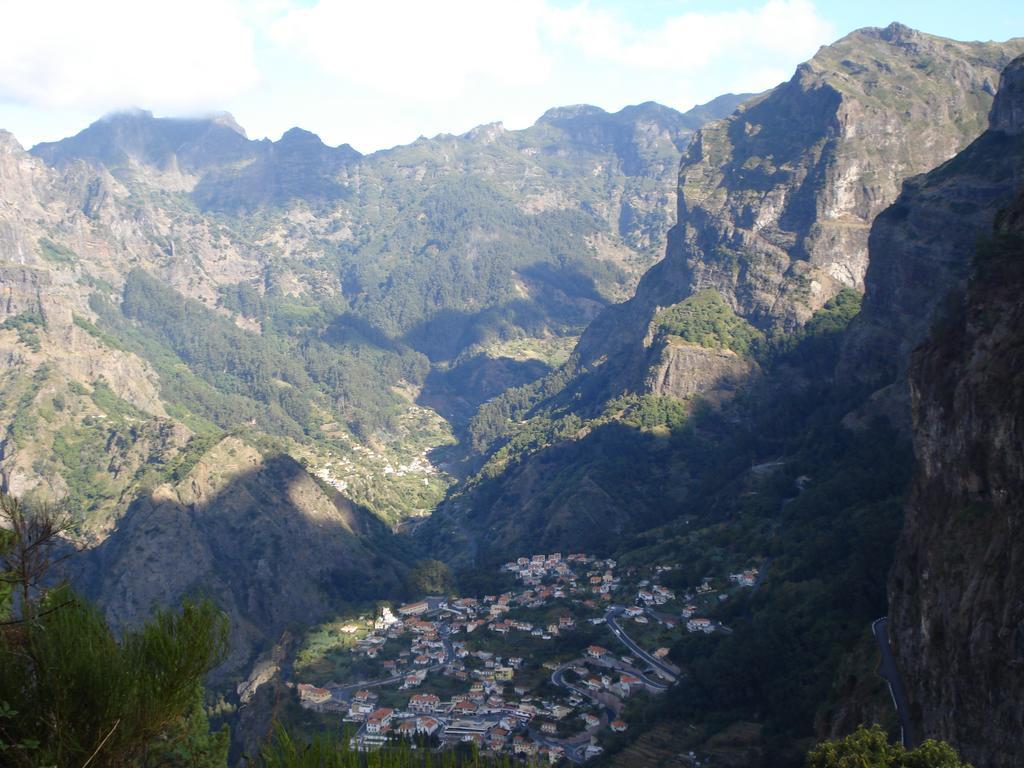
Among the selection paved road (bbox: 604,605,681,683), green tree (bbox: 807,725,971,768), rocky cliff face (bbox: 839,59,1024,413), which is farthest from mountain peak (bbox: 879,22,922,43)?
green tree (bbox: 807,725,971,768)

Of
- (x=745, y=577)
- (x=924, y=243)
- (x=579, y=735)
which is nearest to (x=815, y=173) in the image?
(x=924, y=243)

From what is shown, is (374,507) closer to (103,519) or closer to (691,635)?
(103,519)

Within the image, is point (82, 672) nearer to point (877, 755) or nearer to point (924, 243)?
point (877, 755)

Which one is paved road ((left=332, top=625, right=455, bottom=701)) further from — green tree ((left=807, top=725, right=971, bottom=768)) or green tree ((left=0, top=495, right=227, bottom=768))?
green tree ((left=0, top=495, right=227, bottom=768))

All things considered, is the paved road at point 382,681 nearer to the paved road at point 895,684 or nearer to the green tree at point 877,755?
the paved road at point 895,684

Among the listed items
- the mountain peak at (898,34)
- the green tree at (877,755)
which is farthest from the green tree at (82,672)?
the mountain peak at (898,34)

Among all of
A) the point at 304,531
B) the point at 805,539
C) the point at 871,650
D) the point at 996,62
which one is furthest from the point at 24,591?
the point at 996,62
